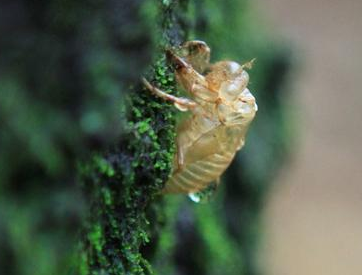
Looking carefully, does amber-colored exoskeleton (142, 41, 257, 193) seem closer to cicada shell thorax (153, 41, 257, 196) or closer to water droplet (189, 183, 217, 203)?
cicada shell thorax (153, 41, 257, 196)

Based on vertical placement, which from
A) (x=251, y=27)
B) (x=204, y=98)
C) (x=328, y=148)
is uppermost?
(x=204, y=98)

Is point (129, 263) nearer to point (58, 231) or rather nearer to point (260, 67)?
point (58, 231)

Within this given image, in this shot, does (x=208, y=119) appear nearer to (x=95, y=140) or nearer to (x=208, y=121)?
(x=208, y=121)

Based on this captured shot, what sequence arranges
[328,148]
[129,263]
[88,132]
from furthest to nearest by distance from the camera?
1. [328,148]
2. [88,132]
3. [129,263]

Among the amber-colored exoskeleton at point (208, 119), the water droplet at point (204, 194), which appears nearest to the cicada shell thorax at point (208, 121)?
Answer: the amber-colored exoskeleton at point (208, 119)

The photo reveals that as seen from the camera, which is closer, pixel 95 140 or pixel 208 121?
pixel 208 121

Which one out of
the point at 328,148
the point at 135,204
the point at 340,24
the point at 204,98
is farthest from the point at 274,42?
the point at 340,24

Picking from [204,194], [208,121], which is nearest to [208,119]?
[208,121]

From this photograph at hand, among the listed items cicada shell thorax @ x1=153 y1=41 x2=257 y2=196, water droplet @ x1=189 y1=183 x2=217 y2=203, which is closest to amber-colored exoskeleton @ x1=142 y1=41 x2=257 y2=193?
cicada shell thorax @ x1=153 y1=41 x2=257 y2=196
